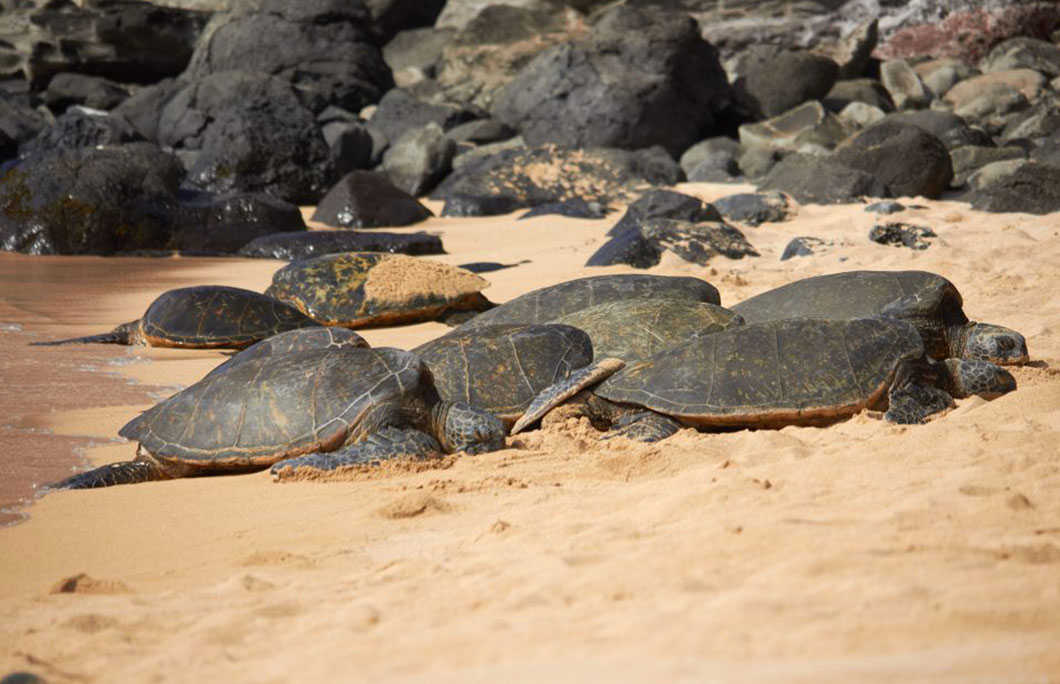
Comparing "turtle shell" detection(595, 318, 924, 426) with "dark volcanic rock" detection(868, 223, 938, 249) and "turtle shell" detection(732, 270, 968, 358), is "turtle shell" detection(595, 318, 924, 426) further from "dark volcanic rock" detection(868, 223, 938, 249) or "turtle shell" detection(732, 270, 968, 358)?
"dark volcanic rock" detection(868, 223, 938, 249)

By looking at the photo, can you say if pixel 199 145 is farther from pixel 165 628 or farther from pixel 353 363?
pixel 165 628

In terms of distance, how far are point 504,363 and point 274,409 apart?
1.15 meters

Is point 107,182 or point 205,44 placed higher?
point 205,44

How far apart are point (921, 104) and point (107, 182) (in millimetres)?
15052

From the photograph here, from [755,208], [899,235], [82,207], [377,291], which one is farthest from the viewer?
[82,207]

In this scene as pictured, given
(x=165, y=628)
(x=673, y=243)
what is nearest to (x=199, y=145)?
(x=673, y=243)

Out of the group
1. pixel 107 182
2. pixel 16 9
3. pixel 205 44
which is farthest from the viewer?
pixel 16 9

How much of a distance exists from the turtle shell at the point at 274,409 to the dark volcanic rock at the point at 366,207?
854 cm

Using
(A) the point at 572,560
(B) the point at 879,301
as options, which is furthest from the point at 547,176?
(A) the point at 572,560

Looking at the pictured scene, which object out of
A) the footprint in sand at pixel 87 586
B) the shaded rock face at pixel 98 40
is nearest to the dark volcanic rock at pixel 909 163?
the footprint in sand at pixel 87 586

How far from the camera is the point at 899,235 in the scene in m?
8.84

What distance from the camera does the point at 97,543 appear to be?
3426 mm

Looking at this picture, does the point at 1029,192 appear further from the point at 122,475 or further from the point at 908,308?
the point at 122,475

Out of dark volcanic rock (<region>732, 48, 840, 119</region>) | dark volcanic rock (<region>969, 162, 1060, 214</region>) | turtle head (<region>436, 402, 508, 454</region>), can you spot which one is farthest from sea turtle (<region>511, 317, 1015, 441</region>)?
dark volcanic rock (<region>732, 48, 840, 119</region>)
